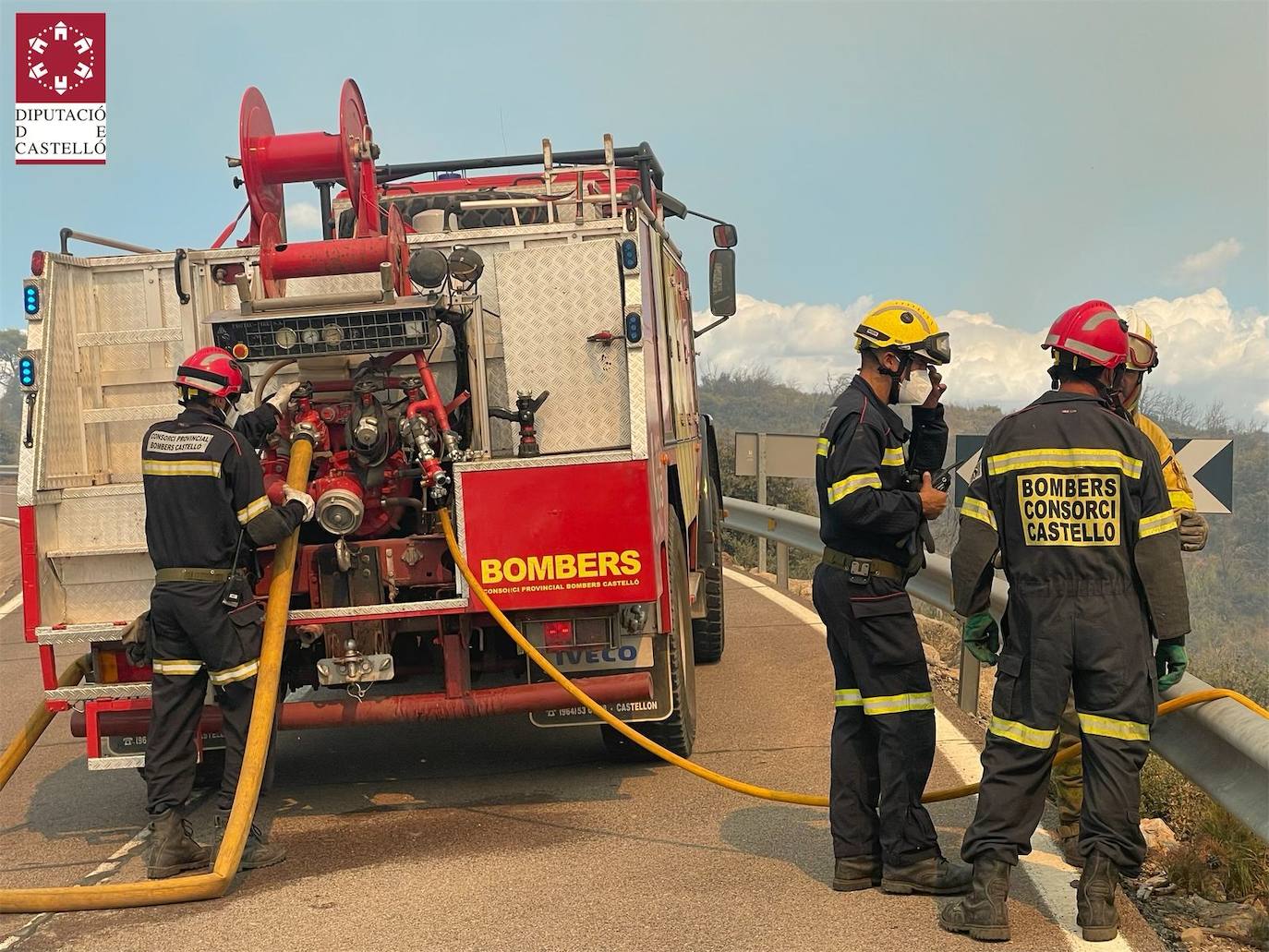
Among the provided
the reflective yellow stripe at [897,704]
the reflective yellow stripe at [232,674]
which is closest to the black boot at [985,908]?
the reflective yellow stripe at [897,704]

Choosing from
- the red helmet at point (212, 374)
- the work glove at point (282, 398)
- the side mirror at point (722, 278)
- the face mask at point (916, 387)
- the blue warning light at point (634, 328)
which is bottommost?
the face mask at point (916, 387)

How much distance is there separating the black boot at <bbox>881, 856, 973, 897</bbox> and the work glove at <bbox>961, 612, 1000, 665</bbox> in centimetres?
79

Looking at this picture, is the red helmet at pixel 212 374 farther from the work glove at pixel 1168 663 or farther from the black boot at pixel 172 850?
the work glove at pixel 1168 663

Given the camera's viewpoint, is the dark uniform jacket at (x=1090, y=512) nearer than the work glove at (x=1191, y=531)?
Yes

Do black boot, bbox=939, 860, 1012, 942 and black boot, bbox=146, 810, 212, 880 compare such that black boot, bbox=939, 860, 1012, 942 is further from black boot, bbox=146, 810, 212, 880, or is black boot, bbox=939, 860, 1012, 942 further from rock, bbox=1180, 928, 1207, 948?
black boot, bbox=146, 810, 212, 880

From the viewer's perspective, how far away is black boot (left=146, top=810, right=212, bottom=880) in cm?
589

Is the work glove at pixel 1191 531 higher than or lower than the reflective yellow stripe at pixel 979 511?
lower

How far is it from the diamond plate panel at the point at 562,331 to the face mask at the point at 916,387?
170cm

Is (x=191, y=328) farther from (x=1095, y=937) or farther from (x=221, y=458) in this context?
(x=1095, y=937)

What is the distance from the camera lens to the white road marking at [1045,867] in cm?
471

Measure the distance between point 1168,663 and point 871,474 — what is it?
124 centimetres

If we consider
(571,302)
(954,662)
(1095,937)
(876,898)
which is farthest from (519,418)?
(954,662)

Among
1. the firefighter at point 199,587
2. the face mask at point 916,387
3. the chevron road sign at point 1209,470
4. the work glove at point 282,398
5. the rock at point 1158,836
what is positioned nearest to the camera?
the face mask at point 916,387

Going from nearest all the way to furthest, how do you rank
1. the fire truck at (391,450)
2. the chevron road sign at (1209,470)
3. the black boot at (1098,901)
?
the black boot at (1098,901)
the fire truck at (391,450)
the chevron road sign at (1209,470)
